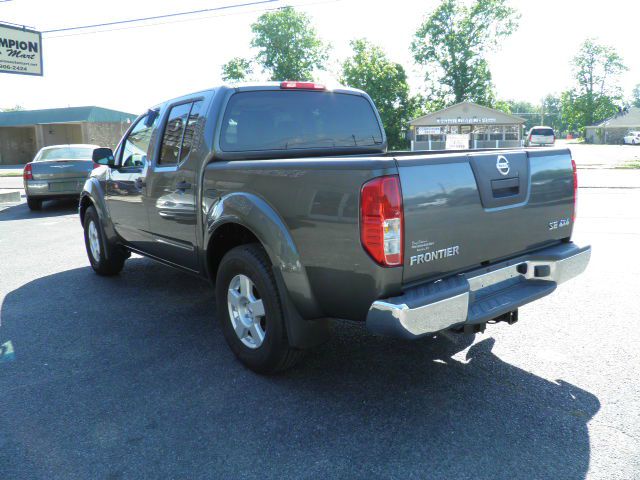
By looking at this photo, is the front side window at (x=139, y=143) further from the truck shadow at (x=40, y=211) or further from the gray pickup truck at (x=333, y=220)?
the truck shadow at (x=40, y=211)

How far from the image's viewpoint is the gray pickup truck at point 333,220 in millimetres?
2752

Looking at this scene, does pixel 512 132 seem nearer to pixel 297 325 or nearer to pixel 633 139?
pixel 633 139

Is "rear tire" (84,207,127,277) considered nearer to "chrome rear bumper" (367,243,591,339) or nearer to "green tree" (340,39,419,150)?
"chrome rear bumper" (367,243,591,339)

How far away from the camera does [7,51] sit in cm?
2273

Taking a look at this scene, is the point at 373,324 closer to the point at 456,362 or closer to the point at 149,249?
the point at 456,362

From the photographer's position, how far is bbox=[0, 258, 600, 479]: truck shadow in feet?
8.61

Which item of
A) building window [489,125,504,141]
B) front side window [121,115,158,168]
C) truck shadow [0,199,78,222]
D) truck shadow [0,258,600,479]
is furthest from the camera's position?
building window [489,125,504,141]

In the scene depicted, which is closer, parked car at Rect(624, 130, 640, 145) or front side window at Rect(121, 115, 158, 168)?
front side window at Rect(121, 115, 158, 168)

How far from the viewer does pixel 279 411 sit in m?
3.14

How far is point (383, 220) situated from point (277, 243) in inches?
30.2

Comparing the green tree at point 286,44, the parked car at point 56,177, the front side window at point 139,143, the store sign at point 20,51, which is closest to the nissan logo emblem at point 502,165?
the front side window at point 139,143

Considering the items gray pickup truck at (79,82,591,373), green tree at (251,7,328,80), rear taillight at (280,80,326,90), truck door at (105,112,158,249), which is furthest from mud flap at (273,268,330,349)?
green tree at (251,7,328,80)

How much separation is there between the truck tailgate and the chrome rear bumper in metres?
0.09

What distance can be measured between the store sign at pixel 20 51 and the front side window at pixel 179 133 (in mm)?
22318
